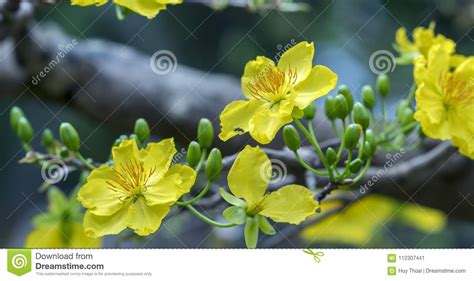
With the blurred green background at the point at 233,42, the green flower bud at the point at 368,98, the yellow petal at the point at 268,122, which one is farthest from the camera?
the blurred green background at the point at 233,42

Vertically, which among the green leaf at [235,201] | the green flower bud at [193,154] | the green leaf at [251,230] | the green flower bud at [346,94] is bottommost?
the green leaf at [251,230]

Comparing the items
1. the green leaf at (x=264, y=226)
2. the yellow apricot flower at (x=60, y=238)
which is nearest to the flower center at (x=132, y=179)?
the green leaf at (x=264, y=226)

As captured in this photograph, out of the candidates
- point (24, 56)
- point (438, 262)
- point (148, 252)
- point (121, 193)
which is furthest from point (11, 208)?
point (438, 262)

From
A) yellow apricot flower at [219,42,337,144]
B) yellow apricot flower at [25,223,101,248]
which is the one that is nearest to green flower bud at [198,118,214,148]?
yellow apricot flower at [219,42,337,144]

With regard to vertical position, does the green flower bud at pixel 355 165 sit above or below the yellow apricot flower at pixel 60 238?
below

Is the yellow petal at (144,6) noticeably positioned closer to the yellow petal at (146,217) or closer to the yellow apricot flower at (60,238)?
the yellow petal at (146,217)

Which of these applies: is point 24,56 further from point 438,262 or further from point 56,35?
point 438,262

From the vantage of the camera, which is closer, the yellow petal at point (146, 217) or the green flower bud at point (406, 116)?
the yellow petal at point (146, 217)
